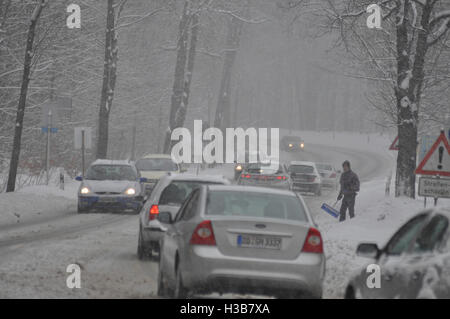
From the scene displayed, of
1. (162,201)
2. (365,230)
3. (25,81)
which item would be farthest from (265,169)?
(162,201)

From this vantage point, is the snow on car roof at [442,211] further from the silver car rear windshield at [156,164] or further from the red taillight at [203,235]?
the silver car rear windshield at [156,164]

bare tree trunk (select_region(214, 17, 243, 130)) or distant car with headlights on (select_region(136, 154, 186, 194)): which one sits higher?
bare tree trunk (select_region(214, 17, 243, 130))

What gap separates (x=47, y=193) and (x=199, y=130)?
53563 millimetres

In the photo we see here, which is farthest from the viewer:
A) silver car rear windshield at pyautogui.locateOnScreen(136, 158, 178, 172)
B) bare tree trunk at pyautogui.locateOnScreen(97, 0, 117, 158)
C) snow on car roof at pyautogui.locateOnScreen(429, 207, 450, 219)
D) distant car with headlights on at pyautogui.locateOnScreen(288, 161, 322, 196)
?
distant car with headlights on at pyautogui.locateOnScreen(288, 161, 322, 196)

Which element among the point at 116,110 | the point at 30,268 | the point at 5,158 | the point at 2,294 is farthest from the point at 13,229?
the point at 116,110

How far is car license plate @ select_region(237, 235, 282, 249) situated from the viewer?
9.39 m

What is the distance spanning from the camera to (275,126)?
14312 centimetres

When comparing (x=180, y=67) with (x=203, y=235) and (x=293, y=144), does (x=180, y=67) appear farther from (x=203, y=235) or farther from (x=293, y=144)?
(x=293, y=144)

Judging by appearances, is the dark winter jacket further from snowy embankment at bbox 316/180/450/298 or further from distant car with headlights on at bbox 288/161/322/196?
distant car with headlights on at bbox 288/161/322/196

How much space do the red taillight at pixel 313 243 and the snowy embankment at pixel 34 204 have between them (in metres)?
14.1

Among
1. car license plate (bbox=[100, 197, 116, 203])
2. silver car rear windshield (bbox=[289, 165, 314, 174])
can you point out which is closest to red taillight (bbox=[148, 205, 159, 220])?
car license plate (bbox=[100, 197, 116, 203])

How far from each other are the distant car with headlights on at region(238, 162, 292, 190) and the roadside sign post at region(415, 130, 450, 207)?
17060 mm

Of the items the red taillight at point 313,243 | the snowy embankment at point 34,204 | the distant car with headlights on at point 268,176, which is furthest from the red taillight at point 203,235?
the distant car with headlights on at point 268,176

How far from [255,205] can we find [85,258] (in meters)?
5.30
